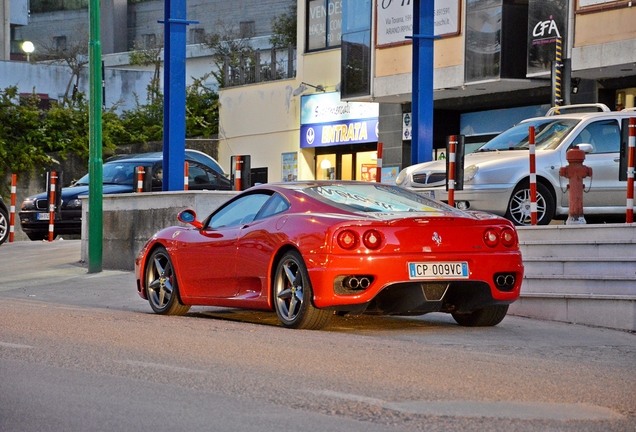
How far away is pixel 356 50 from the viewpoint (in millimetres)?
36406

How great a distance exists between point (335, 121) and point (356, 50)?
546 centimetres

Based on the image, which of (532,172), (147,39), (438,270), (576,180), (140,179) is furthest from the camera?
(147,39)

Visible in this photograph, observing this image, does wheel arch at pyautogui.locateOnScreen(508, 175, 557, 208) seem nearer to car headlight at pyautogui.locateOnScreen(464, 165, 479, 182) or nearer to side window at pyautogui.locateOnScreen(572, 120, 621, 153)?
car headlight at pyautogui.locateOnScreen(464, 165, 479, 182)

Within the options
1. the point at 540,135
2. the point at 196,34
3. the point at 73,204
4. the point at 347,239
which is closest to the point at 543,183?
the point at 540,135

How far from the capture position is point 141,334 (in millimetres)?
9648

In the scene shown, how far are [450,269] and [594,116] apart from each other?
785 centimetres

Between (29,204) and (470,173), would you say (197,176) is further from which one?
(470,173)

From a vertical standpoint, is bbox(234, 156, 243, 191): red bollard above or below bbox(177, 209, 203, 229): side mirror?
above

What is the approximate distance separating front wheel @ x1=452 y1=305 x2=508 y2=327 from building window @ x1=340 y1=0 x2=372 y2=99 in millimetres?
24866

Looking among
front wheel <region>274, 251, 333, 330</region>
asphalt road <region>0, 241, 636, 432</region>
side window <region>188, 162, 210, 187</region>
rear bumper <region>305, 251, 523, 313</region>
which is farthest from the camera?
side window <region>188, 162, 210, 187</region>

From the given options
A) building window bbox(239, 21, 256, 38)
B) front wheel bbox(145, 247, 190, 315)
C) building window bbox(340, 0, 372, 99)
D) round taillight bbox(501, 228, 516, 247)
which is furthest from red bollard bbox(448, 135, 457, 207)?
building window bbox(239, 21, 256, 38)

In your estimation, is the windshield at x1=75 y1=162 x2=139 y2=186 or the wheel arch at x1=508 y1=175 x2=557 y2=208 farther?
the windshield at x1=75 y1=162 x2=139 y2=186

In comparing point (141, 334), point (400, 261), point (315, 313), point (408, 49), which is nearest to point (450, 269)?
point (400, 261)

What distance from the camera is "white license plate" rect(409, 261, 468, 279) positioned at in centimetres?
989
